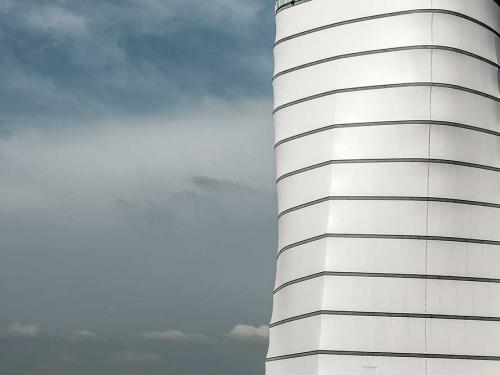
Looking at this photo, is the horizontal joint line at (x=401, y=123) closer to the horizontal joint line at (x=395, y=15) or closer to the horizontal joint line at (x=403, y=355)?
the horizontal joint line at (x=395, y=15)

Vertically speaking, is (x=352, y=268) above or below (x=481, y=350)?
above

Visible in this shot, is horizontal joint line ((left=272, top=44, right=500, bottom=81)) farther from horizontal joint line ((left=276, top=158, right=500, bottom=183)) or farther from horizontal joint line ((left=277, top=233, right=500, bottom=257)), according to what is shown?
horizontal joint line ((left=277, top=233, right=500, bottom=257))

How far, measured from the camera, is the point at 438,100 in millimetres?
45406

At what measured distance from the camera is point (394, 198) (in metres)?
44.9

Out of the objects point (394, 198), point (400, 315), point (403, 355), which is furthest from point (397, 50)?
point (403, 355)

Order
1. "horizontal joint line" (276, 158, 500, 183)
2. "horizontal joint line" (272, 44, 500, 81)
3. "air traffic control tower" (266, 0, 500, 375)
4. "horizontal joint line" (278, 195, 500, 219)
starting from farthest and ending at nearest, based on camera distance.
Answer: "horizontal joint line" (272, 44, 500, 81), "horizontal joint line" (276, 158, 500, 183), "horizontal joint line" (278, 195, 500, 219), "air traffic control tower" (266, 0, 500, 375)

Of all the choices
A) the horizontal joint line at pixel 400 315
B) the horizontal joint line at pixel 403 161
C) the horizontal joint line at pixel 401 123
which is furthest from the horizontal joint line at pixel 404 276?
the horizontal joint line at pixel 401 123

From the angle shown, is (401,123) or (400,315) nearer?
(400,315)

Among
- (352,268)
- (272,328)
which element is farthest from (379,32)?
(272,328)

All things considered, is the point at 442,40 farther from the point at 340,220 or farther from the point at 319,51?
the point at 340,220

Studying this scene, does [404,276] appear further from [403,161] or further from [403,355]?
[403,161]

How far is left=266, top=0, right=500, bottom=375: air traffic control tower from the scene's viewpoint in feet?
145

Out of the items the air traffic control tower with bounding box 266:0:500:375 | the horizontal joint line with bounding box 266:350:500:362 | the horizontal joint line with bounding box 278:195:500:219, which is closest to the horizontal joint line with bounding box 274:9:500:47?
the air traffic control tower with bounding box 266:0:500:375

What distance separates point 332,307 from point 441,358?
16.4 feet
